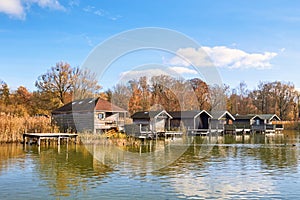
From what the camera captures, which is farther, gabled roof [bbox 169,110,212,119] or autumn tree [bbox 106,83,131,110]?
autumn tree [bbox 106,83,131,110]

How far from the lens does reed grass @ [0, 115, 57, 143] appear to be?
1222 inches

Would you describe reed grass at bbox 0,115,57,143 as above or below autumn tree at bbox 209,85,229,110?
below

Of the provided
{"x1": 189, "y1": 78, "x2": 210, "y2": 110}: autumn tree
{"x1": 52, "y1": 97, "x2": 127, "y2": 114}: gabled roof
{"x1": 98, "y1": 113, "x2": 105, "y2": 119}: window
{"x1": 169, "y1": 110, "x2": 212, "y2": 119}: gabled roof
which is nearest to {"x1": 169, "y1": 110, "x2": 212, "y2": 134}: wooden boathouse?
{"x1": 169, "y1": 110, "x2": 212, "y2": 119}: gabled roof

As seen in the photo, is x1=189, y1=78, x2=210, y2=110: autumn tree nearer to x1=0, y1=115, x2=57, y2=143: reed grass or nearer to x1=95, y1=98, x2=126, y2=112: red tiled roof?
x1=95, y1=98, x2=126, y2=112: red tiled roof

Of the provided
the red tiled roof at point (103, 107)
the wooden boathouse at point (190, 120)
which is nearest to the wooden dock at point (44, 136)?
the red tiled roof at point (103, 107)

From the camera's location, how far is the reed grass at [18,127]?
31044mm

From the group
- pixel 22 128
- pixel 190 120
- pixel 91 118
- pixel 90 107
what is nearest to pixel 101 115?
pixel 91 118

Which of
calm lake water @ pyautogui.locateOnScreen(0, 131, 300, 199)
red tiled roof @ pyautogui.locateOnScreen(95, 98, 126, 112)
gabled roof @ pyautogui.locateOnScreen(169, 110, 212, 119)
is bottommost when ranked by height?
calm lake water @ pyautogui.locateOnScreen(0, 131, 300, 199)

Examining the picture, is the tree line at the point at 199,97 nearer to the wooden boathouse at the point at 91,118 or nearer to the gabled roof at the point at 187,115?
the gabled roof at the point at 187,115

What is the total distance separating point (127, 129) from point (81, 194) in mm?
26352

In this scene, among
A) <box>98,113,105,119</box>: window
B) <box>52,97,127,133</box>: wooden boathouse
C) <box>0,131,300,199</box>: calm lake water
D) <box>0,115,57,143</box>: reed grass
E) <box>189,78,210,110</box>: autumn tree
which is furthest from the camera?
<box>189,78,210,110</box>: autumn tree

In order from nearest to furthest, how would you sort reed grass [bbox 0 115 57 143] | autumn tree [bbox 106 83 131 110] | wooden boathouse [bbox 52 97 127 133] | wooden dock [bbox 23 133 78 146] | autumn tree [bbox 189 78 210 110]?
wooden dock [bbox 23 133 78 146], reed grass [bbox 0 115 57 143], wooden boathouse [bbox 52 97 127 133], autumn tree [bbox 106 83 131 110], autumn tree [bbox 189 78 210 110]

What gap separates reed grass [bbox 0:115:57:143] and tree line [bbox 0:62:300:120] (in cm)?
661

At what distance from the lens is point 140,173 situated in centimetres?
1714
